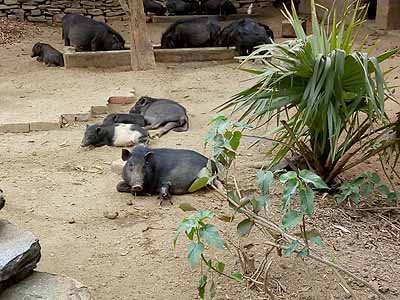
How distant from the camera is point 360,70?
13.2ft

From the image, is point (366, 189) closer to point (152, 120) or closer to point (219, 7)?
point (152, 120)

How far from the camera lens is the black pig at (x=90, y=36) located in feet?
31.6

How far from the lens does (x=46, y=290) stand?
271cm

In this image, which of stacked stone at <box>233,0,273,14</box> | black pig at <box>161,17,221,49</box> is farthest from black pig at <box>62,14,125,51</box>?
stacked stone at <box>233,0,273,14</box>

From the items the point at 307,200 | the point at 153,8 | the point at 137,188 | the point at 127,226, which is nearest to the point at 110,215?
the point at 127,226

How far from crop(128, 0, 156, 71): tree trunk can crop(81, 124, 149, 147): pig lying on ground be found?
3.14m

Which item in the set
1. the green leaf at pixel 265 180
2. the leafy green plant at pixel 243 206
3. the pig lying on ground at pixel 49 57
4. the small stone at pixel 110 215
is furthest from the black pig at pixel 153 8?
the green leaf at pixel 265 180

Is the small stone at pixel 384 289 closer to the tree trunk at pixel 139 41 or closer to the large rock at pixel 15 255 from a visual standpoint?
the large rock at pixel 15 255

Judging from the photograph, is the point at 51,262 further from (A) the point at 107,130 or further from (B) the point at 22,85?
(B) the point at 22,85

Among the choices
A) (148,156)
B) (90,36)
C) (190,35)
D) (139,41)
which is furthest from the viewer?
(190,35)

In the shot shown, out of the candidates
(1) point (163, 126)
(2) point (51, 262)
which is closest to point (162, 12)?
(1) point (163, 126)

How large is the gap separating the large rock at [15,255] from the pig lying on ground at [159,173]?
58.7 inches

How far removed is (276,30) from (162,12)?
237 centimetres

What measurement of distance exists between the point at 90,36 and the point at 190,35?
1430mm
